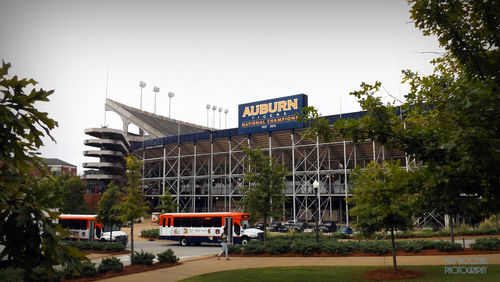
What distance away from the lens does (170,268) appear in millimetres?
18375

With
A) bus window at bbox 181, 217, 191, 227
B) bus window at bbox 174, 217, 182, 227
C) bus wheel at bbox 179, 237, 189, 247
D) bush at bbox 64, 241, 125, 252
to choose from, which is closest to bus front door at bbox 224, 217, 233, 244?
bus window at bbox 181, 217, 191, 227

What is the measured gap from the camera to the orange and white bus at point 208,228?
2978 cm

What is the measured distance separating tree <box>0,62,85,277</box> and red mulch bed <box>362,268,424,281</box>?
39.7 feet

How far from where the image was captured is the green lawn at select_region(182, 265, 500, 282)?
12648 millimetres

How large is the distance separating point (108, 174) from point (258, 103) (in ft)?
149

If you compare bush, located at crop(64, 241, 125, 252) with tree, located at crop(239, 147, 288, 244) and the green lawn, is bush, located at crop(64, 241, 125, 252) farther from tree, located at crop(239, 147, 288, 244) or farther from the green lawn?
the green lawn

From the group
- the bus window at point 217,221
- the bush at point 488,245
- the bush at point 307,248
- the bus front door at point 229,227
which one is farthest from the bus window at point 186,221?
the bush at point 488,245

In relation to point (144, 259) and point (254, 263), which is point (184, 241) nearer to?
point (144, 259)

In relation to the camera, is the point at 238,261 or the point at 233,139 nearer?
the point at 238,261

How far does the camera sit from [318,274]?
14.9 metres

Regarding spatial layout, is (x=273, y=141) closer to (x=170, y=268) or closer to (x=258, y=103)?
(x=258, y=103)

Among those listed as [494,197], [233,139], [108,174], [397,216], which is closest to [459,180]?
[494,197]

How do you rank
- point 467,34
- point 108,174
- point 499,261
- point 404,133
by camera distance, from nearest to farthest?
point 404,133 → point 467,34 → point 499,261 → point 108,174

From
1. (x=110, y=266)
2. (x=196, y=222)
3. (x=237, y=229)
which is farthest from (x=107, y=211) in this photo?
(x=110, y=266)
